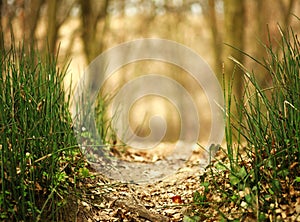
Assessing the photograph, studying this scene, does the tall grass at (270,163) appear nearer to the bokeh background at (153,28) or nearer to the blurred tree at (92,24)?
the bokeh background at (153,28)

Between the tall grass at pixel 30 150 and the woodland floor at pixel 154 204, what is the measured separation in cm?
20

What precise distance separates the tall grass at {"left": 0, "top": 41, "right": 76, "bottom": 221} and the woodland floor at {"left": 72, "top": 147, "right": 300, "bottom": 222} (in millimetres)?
202

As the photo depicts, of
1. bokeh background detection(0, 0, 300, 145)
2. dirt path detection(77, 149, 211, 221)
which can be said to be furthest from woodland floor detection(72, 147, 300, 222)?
bokeh background detection(0, 0, 300, 145)

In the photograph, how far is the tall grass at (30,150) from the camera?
2.00 m

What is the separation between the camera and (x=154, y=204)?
2580 millimetres

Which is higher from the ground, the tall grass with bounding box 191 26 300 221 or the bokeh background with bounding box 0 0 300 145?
the bokeh background with bounding box 0 0 300 145

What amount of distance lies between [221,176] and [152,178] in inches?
30.0

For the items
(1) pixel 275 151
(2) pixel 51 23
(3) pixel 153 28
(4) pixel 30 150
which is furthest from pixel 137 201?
(3) pixel 153 28

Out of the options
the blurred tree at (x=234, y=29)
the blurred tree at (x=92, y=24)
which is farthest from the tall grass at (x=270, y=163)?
the blurred tree at (x=92, y=24)

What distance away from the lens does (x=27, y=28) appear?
6832 millimetres

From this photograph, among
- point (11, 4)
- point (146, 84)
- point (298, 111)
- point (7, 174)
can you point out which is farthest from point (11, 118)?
point (146, 84)

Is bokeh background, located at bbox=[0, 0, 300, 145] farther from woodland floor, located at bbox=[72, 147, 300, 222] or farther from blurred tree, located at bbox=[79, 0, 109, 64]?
woodland floor, located at bbox=[72, 147, 300, 222]

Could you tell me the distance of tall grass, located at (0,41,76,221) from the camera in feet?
6.57

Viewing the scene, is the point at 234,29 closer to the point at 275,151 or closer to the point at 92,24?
the point at 275,151
